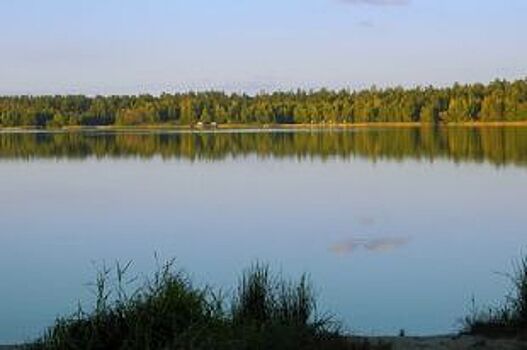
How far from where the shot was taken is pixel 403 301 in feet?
41.8

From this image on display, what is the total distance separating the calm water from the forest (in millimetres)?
67435

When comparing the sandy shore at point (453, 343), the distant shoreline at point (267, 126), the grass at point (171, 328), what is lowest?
the distant shoreline at point (267, 126)

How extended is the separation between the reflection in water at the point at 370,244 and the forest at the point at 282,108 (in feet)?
282

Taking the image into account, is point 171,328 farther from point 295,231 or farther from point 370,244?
point 295,231

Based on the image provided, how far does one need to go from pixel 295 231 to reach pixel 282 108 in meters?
114

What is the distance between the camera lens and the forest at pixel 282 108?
107875 millimetres

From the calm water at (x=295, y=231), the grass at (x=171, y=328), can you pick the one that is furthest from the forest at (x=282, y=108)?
the grass at (x=171, y=328)

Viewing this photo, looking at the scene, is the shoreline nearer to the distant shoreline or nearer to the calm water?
the calm water

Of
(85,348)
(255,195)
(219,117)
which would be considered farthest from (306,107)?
(85,348)

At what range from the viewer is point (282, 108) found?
134m

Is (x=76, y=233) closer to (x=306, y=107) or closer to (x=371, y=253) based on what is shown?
(x=371, y=253)

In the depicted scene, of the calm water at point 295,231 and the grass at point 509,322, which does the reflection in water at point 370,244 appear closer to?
the calm water at point 295,231

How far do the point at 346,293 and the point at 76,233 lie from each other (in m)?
8.86

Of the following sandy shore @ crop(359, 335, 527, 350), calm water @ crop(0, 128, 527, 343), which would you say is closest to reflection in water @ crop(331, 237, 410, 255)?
calm water @ crop(0, 128, 527, 343)
